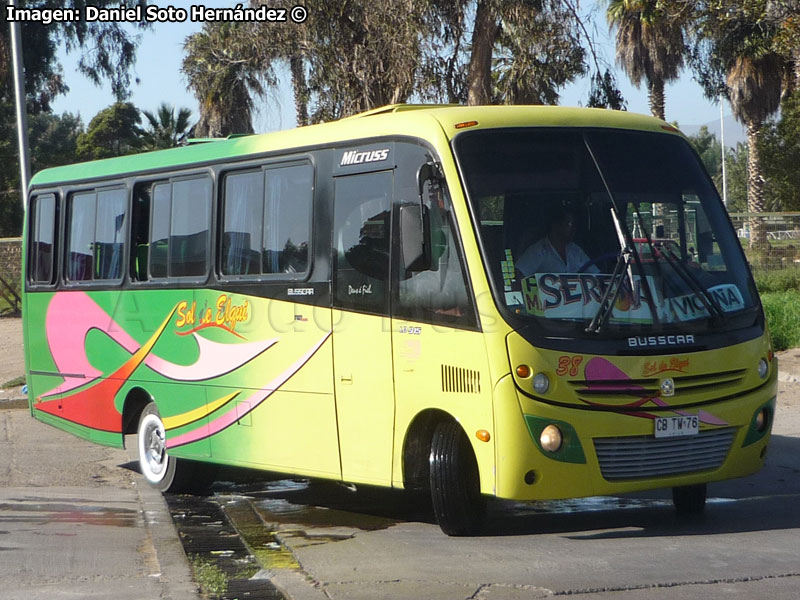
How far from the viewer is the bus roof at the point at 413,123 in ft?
26.6

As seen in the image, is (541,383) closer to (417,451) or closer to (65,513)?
(417,451)

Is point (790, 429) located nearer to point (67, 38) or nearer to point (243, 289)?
point (243, 289)

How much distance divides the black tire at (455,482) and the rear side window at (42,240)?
6.21 metres

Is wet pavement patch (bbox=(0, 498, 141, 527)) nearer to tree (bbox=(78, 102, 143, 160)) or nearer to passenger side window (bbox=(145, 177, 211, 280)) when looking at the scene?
passenger side window (bbox=(145, 177, 211, 280))

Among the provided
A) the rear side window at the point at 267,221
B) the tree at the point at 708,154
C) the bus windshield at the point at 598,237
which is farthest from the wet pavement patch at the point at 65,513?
the tree at the point at 708,154

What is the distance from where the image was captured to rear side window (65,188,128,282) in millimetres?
11617

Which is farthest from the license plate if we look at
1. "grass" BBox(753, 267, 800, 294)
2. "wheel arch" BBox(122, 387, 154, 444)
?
"grass" BBox(753, 267, 800, 294)

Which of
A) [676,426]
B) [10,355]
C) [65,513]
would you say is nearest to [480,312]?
[676,426]

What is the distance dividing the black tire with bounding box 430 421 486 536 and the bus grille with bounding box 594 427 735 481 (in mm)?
871

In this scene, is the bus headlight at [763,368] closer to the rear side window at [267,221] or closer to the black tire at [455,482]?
the black tire at [455,482]

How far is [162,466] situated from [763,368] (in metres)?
5.49

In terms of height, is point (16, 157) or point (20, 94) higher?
point (16, 157)

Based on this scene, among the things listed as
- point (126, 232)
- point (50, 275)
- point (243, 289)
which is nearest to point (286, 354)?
point (243, 289)

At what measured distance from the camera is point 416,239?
7852 mm
